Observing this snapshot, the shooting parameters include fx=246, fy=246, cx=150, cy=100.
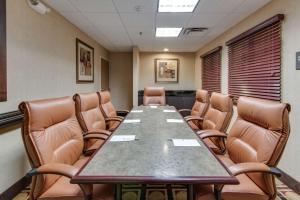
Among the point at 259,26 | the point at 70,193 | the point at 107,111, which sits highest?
the point at 259,26

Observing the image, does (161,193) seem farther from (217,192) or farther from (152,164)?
(152,164)

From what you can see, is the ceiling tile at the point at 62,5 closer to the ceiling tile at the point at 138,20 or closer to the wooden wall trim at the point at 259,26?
the ceiling tile at the point at 138,20

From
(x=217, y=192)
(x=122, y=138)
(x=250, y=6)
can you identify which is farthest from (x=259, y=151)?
(x=250, y=6)

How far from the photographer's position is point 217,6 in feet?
10.7

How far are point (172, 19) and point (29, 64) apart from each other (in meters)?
2.24

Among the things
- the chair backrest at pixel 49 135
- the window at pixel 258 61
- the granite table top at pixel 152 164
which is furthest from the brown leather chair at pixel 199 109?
the chair backrest at pixel 49 135

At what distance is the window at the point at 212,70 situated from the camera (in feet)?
17.9

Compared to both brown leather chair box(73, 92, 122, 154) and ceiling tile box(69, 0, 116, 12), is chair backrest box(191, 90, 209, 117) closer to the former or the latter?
brown leather chair box(73, 92, 122, 154)

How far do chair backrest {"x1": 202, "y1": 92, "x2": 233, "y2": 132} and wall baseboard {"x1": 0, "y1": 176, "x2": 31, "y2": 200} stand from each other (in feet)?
6.79

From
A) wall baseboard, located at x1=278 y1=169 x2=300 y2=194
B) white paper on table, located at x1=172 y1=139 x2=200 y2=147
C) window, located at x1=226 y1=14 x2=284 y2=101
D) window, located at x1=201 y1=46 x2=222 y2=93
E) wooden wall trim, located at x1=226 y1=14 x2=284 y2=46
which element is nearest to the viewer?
white paper on table, located at x1=172 y1=139 x2=200 y2=147

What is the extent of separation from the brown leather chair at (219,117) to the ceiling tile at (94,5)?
5.93 feet

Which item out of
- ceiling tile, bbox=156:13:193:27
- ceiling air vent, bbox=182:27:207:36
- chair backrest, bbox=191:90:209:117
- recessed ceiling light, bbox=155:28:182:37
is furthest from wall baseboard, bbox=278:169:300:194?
recessed ceiling light, bbox=155:28:182:37

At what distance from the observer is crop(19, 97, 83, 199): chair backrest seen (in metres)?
1.47

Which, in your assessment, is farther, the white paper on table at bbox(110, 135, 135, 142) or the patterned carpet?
the patterned carpet
